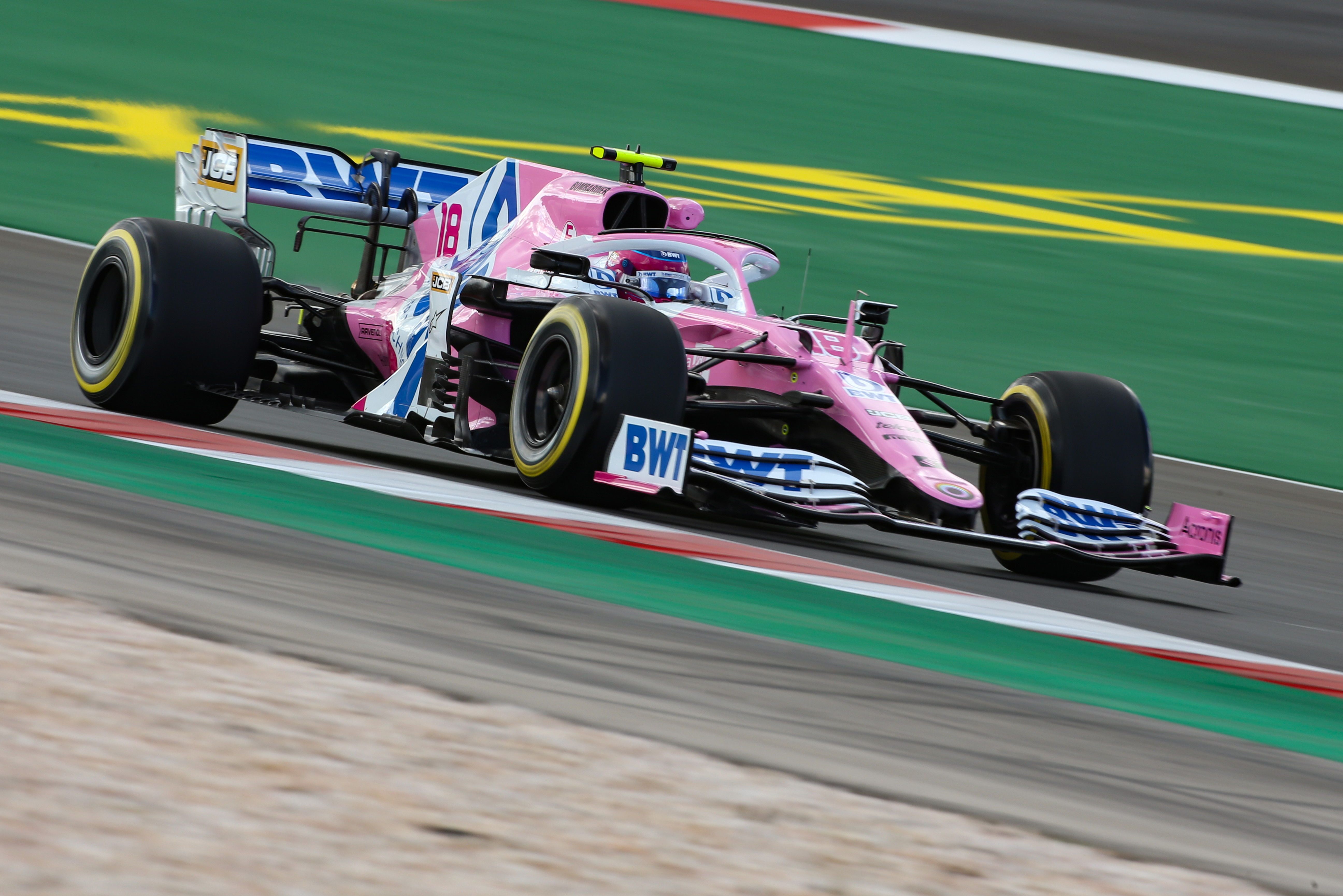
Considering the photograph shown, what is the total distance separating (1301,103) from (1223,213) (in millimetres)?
4057

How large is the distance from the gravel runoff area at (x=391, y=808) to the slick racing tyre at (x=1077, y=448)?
14.7 ft

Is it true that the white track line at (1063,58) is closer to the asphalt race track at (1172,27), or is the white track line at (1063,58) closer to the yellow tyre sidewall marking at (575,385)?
the asphalt race track at (1172,27)

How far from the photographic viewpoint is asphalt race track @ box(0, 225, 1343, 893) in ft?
13.2

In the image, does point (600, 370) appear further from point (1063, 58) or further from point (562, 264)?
point (1063, 58)

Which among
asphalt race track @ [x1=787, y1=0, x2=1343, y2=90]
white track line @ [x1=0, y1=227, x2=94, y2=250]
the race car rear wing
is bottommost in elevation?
white track line @ [x1=0, y1=227, x2=94, y2=250]

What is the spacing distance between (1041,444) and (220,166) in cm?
473

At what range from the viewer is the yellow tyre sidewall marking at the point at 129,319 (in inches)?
337

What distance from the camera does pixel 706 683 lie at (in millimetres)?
4691

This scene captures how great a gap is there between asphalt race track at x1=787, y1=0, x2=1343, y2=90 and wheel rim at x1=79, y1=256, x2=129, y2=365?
1745 centimetres

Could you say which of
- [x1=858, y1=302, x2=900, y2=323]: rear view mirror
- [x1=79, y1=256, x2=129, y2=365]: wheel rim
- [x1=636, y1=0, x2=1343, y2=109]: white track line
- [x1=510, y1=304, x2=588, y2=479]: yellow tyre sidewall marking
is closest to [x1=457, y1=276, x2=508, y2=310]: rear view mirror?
[x1=510, y1=304, x2=588, y2=479]: yellow tyre sidewall marking

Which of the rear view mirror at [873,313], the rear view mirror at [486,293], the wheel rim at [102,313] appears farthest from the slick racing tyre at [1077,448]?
the wheel rim at [102,313]

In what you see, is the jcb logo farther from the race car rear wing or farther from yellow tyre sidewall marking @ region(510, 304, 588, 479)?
yellow tyre sidewall marking @ region(510, 304, 588, 479)

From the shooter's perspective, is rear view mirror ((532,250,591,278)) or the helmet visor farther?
the helmet visor

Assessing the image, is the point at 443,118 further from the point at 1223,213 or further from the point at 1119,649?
the point at 1119,649
